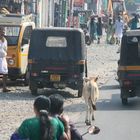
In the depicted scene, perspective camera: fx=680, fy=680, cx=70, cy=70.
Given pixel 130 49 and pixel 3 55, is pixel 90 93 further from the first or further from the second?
pixel 3 55

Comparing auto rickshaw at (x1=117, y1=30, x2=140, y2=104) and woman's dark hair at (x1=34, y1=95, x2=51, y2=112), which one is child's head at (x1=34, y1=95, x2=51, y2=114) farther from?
auto rickshaw at (x1=117, y1=30, x2=140, y2=104)

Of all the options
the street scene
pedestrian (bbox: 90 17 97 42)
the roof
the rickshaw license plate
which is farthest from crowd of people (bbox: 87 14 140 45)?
the rickshaw license plate

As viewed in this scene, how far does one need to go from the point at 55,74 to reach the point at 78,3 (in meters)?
42.1

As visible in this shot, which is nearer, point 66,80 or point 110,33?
point 66,80

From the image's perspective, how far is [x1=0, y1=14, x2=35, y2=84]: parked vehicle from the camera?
2091 cm

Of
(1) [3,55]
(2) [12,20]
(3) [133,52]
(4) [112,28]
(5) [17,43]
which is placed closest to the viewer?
(3) [133,52]

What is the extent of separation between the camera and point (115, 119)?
1532 cm

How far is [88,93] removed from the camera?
1444cm

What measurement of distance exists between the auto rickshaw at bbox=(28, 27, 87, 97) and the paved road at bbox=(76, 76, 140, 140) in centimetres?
110

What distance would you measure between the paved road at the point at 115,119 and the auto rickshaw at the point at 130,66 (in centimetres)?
42

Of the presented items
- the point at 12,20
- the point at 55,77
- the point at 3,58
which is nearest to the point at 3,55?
the point at 3,58

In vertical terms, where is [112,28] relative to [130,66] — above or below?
below

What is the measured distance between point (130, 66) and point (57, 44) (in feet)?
10.7

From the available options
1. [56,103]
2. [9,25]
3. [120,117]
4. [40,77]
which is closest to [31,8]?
[9,25]
